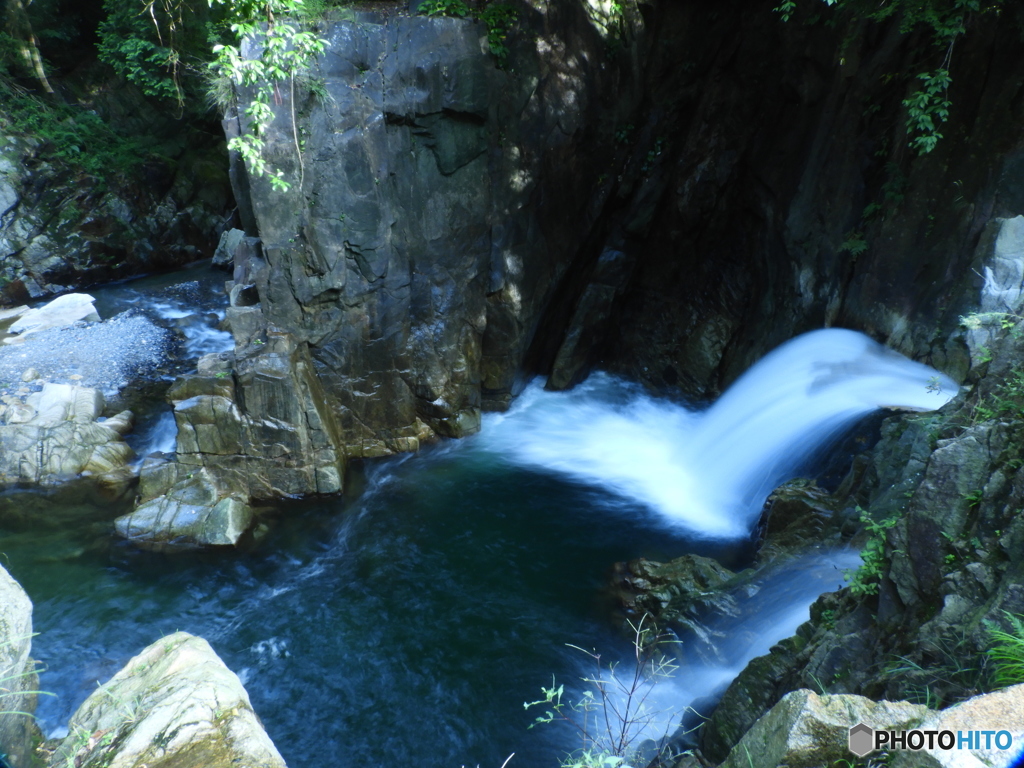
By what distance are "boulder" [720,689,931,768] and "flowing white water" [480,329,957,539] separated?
5206 mm

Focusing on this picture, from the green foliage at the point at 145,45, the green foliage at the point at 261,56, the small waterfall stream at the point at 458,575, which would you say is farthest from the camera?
the green foliage at the point at 145,45

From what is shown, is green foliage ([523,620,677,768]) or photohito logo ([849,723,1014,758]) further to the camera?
green foliage ([523,620,677,768])

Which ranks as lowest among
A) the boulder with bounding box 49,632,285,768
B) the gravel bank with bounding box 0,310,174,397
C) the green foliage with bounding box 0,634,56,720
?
the gravel bank with bounding box 0,310,174,397

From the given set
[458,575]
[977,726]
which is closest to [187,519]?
[458,575]

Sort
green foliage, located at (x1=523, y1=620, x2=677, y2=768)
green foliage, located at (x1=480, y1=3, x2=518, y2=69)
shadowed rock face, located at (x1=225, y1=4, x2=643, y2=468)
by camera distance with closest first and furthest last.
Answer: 1. green foliage, located at (x1=523, y1=620, x2=677, y2=768)
2. shadowed rock face, located at (x1=225, y1=4, x2=643, y2=468)
3. green foliage, located at (x1=480, y1=3, x2=518, y2=69)

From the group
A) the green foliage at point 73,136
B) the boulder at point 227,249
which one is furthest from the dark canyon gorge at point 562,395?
the green foliage at point 73,136

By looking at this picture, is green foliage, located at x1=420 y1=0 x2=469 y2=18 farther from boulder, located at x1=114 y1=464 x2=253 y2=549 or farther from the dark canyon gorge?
boulder, located at x1=114 y1=464 x2=253 y2=549

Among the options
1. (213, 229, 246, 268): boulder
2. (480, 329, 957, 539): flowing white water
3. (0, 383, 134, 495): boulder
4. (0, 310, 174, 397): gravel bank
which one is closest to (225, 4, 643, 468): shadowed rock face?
(480, 329, 957, 539): flowing white water

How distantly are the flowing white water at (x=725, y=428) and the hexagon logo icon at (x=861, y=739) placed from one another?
209 inches

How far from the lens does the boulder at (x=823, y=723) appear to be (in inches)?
93.2

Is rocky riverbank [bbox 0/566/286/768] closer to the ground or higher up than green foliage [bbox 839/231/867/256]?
closer to the ground

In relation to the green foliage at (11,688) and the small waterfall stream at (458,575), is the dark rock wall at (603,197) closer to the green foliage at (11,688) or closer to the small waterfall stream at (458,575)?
the small waterfall stream at (458,575)

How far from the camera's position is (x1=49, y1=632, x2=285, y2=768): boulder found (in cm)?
283

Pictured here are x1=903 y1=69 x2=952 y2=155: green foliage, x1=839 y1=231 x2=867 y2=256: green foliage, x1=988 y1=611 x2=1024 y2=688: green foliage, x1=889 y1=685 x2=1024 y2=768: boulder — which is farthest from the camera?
x1=839 y1=231 x2=867 y2=256: green foliage
